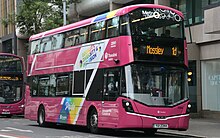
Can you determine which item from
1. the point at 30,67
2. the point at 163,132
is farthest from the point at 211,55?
the point at 30,67

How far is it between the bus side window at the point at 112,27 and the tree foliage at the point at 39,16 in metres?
15.2

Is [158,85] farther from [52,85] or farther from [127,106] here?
[52,85]

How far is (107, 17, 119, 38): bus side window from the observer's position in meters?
16.7

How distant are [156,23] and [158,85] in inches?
87.8

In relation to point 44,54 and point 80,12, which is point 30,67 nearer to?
point 44,54

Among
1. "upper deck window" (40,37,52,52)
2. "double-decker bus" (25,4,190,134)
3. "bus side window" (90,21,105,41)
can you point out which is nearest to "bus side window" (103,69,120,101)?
"double-decker bus" (25,4,190,134)

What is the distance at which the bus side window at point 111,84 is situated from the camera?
16359 mm

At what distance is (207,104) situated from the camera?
26234mm

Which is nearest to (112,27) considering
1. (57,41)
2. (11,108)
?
(57,41)

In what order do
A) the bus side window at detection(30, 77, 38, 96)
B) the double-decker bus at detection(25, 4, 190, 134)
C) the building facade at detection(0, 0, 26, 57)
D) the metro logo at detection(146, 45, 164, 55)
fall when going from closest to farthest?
the double-decker bus at detection(25, 4, 190, 134) < the metro logo at detection(146, 45, 164, 55) < the bus side window at detection(30, 77, 38, 96) < the building facade at detection(0, 0, 26, 57)

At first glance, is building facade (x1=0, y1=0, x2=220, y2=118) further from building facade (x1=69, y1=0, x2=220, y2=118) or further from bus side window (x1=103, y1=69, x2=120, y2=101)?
bus side window (x1=103, y1=69, x2=120, y2=101)

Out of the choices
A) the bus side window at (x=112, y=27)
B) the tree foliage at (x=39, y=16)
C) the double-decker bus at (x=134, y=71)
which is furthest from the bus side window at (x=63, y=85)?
the tree foliage at (x=39, y=16)

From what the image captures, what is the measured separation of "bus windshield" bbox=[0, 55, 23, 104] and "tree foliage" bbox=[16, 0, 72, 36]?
253 cm

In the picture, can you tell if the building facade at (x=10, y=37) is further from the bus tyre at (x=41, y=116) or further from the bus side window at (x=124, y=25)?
the bus side window at (x=124, y=25)
